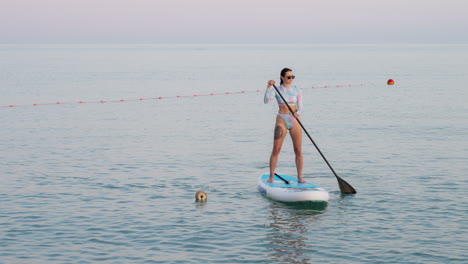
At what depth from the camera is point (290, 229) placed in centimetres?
1466

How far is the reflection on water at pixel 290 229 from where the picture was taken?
12.9 metres

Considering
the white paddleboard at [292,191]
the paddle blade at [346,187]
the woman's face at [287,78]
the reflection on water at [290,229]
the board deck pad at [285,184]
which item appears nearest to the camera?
the reflection on water at [290,229]

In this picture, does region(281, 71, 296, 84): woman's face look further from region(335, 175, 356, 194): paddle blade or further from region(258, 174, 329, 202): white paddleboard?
region(335, 175, 356, 194): paddle blade

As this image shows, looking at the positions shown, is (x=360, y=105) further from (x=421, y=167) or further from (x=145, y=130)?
(x=421, y=167)

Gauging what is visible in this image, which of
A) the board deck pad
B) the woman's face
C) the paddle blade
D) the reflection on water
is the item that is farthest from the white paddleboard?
the woman's face

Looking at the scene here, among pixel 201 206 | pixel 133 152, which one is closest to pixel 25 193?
pixel 201 206

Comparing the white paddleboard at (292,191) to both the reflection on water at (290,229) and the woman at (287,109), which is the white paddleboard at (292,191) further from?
the woman at (287,109)

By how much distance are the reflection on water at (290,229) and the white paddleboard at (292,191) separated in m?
0.15

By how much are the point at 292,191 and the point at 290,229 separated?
78.9 inches

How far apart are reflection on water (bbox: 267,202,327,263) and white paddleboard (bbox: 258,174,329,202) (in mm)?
153

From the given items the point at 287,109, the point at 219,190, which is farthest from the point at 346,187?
the point at 219,190

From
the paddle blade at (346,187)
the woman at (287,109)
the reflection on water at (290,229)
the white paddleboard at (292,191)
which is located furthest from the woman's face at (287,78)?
the paddle blade at (346,187)

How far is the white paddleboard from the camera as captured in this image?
53.2 feet

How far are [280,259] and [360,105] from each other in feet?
116
